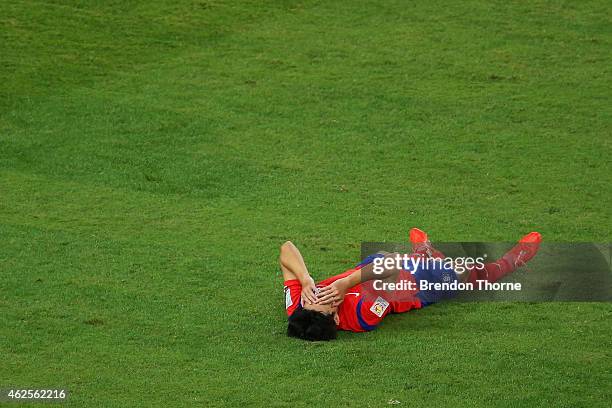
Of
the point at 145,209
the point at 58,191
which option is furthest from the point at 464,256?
the point at 58,191

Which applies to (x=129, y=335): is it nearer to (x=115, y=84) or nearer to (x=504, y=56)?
(x=115, y=84)

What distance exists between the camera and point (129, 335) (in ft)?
23.8

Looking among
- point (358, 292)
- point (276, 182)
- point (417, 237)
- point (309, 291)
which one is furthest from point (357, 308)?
point (276, 182)

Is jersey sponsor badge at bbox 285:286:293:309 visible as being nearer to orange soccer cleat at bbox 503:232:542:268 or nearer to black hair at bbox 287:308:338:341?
black hair at bbox 287:308:338:341

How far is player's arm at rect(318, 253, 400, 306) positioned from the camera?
24.2 feet

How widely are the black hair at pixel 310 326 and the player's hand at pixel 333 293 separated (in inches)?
4.0

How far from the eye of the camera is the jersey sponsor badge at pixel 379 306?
294 inches

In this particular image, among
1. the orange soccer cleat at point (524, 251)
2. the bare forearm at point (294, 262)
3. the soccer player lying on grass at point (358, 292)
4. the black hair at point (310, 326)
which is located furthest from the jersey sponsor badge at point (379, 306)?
the orange soccer cleat at point (524, 251)

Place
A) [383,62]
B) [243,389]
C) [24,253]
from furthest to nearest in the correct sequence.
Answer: [383,62]
[24,253]
[243,389]

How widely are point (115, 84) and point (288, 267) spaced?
4.59 m

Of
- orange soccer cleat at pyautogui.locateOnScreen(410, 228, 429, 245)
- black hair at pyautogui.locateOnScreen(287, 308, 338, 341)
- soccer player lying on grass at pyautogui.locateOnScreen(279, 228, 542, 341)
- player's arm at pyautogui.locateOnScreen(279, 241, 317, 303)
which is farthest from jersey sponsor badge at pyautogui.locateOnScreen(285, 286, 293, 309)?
orange soccer cleat at pyautogui.locateOnScreen(410, 228, 429, 245)

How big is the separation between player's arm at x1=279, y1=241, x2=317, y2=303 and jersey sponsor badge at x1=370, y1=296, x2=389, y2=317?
413 mm

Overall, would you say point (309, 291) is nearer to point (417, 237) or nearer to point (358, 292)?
point (358, 292)

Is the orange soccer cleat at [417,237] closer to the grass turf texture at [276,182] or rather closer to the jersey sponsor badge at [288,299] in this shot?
the grass turf texture at [276,182]
